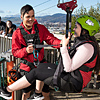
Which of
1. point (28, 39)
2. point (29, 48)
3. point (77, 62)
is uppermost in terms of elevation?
point (28, 39)

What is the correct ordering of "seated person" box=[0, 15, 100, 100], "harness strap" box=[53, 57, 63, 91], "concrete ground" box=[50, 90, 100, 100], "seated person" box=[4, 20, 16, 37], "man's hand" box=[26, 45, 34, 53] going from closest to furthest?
1. "seated person" box=[0, 15, 100, 100]
2. "harness strap" box=[53, 57, 63, 91]
3. "man's hand" box=[26, 45, 34, 53]
4. "concrete ground" box=[50, 90, 100, 100]
5. "seated person" box=[4, 20, 16, 37]

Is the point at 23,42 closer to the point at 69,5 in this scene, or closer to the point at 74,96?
the point at 69,5

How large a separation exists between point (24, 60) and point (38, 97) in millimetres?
651

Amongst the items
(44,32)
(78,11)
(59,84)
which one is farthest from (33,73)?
(78,11)

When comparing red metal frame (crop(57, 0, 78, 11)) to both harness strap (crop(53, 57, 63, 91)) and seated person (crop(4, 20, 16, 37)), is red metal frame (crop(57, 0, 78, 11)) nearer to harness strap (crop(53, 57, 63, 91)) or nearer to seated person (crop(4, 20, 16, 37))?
harness strap (crop(53, 57, 63, 91))

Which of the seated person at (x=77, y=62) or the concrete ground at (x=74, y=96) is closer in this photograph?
the seated person at (x=77, y=62)

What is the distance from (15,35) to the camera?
2854mm

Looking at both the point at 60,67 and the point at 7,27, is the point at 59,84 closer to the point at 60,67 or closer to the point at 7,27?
the point at 60,67

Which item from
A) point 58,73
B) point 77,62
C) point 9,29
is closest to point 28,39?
point 58,73

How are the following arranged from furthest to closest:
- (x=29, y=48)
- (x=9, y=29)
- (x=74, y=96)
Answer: (x=9, y=29), (x=74, y=96), (x=29, y=48)

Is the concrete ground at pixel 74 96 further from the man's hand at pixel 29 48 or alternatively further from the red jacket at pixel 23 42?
the man's hand at pixel 29 48

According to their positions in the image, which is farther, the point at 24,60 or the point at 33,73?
the point at 24,60

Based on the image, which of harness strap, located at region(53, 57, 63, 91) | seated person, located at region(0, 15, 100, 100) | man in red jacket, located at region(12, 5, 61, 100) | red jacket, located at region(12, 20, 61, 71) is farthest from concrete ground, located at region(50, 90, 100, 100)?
harness strap, located at region(53, 57, 63, 91)

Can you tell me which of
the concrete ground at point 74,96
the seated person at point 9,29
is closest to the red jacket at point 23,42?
the concrete ground at point 74,96
